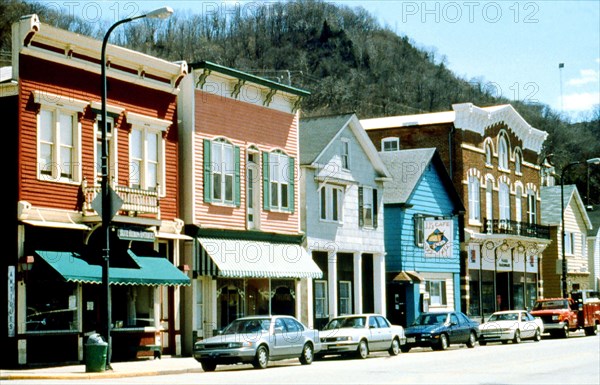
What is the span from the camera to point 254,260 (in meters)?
34.4

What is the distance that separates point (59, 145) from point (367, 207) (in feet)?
61.3

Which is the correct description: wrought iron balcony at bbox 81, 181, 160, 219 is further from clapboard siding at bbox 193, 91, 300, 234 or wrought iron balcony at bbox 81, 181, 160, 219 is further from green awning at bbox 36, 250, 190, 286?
clapboard siding at bbox 193, 91, 300, 234

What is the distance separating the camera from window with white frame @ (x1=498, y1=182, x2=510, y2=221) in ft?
190

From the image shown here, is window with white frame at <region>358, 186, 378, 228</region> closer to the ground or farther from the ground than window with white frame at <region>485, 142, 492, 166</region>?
closer to the ground

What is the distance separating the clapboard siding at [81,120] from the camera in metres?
26.0

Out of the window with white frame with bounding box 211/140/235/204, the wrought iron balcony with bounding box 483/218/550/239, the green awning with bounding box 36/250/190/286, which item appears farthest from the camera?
the wrought iron balcony with bounding box 483/218/550/239

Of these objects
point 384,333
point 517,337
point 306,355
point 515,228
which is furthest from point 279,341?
point 515,228

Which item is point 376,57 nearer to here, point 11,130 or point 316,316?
point 316,316

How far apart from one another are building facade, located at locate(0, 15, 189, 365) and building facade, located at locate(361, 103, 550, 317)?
24784 millimetres

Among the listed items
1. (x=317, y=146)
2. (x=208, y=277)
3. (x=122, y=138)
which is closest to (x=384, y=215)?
(x=317, y=146)

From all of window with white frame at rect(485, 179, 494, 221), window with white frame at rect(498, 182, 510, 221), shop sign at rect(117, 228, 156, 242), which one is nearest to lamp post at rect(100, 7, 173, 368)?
shop sign at rect(117, 228, 156, 242)

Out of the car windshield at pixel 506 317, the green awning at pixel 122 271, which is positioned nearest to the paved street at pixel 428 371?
the green awning at pixel 122 271

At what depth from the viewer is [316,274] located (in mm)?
37125

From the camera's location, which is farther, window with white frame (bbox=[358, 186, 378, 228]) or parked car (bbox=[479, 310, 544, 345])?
window with white frame (bbox=[358, 186, 378, 228])
